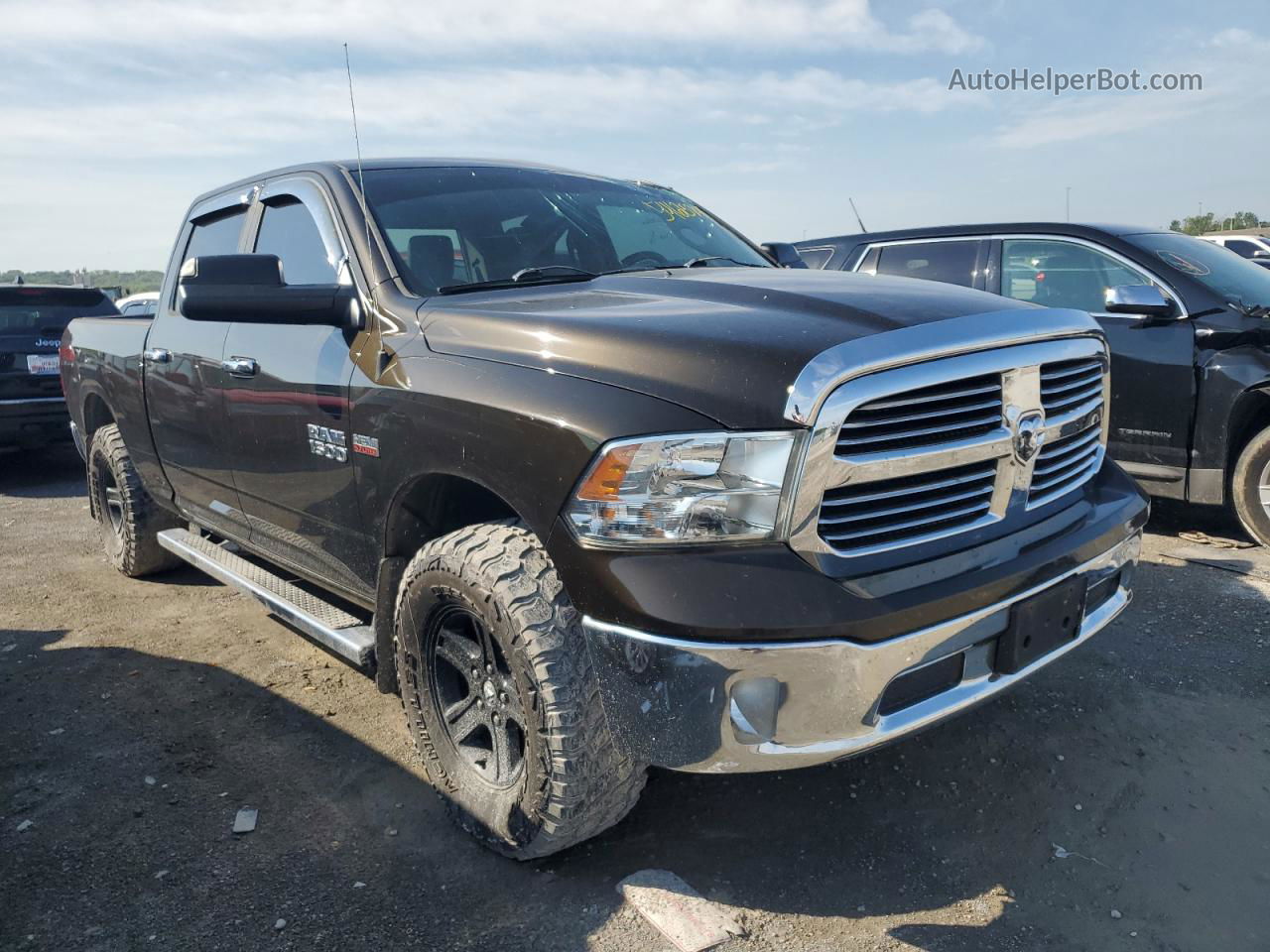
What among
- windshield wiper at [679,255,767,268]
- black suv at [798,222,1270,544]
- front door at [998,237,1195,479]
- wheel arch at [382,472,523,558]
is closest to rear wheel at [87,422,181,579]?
wheel arch at [382,472,523,558]

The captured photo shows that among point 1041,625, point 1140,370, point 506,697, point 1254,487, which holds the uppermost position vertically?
point 1140,370

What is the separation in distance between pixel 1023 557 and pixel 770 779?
1.12 m

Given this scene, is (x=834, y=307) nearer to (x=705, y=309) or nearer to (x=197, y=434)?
(x=705, y=309)

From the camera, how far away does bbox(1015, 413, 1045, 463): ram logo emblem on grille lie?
94.7 inches

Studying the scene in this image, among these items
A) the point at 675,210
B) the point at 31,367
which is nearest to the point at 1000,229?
the point at 675,210

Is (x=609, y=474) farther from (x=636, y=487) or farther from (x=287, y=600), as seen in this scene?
(x=287, y=600)

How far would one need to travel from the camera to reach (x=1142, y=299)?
5250mm

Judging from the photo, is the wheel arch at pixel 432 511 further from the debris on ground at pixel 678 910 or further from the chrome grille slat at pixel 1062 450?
the chrome grille slat at pixel 1062 450

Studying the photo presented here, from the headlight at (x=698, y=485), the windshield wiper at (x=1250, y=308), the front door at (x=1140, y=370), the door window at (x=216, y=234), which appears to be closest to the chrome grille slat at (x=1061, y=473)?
the headlight at (x=698, y=485)

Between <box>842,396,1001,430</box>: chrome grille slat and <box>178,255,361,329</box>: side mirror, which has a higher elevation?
<box>178,255,361,329</box>: side mirror

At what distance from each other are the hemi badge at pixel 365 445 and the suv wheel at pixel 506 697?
364 millimetres

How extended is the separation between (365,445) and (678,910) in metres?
1.54

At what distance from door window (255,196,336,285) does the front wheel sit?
4.69m

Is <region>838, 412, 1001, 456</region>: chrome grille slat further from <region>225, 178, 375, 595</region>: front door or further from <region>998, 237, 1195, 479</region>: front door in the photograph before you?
<region>998, 237, 1195, 479</region>: front door
